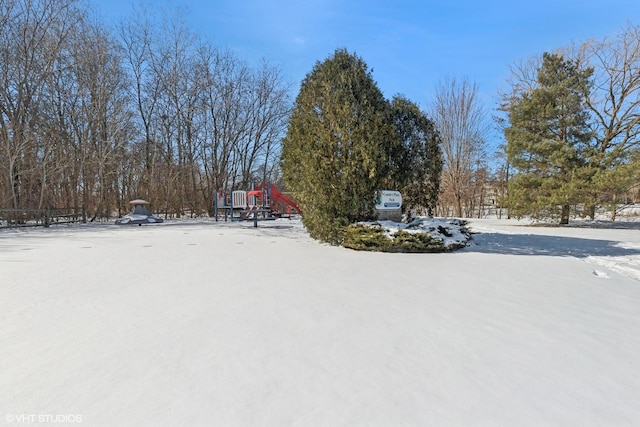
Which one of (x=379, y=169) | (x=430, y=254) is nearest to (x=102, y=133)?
(x=379, y=169)

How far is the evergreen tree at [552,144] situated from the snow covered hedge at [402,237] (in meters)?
9.07

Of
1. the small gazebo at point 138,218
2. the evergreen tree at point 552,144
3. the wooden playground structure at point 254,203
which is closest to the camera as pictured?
the evergreen tree at point 552,144

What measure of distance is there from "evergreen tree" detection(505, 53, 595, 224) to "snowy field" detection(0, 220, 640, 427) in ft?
34.9

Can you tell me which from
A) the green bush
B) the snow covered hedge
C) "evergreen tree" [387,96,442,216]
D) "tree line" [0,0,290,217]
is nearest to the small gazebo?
"tree line" [0,0,290,217]

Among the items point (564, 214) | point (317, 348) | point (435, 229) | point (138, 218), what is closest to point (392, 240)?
point (435, 229)

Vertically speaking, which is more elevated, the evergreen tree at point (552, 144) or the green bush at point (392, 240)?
the evergreen tree at point (552, 144)

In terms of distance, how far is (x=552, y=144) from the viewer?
1352 cm

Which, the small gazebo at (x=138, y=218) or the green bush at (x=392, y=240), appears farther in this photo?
the small gazebo at (x=138, y=218)

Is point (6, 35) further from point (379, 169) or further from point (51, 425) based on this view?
point (51, 425)

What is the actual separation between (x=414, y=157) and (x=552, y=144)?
9.05 metres

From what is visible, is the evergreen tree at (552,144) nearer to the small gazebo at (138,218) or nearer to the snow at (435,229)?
the snow at (435,229)

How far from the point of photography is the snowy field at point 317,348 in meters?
1.62

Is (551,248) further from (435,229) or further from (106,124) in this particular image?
(106,124)

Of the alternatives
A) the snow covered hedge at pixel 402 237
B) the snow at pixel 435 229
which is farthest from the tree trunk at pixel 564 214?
the snow covered hedge at pixel 402 237
